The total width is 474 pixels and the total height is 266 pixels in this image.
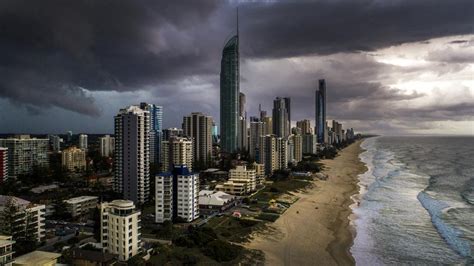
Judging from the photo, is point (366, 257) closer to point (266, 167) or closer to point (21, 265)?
point (21, 265)

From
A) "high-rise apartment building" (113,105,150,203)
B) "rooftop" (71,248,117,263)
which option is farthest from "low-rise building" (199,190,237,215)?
"rooftop" (71,248,117,263)

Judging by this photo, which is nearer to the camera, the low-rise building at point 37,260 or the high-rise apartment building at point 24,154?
the low-rise building at point 37,260

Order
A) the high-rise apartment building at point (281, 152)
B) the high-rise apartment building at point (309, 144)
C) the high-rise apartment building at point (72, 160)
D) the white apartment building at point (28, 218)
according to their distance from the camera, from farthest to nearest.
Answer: the high-rise apartment building at point (309, 144) < the high-rise apartment building at point (281, 152) < the high-rise apartment building at point (72, 160) < the white apartment building at point (28, 218)

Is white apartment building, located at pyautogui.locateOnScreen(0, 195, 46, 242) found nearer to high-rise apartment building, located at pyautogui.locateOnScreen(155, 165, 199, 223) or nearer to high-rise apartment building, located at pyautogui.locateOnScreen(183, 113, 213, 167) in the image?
high-rise apartment building, located at pyautogui.locateOnScreen(155, 165, 199, 223)

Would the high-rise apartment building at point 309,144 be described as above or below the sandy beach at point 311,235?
above

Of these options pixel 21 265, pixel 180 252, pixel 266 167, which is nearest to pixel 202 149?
pixel 266 167

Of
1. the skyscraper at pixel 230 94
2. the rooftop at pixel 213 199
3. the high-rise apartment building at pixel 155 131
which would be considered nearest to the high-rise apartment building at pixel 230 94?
the skyscraper at pixel 230 94

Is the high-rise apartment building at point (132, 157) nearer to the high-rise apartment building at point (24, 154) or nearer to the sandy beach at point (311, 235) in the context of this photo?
the sandy beach at point (311, 235)
